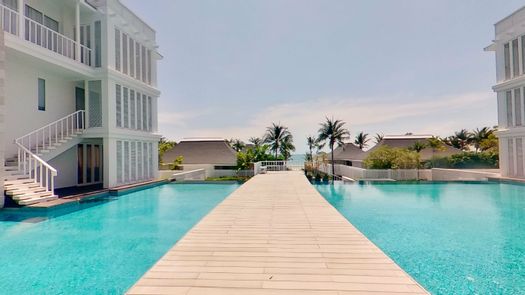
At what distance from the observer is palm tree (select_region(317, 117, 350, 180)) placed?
29.8 m

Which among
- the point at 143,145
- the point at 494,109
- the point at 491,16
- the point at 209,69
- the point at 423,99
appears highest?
the point at 491,16

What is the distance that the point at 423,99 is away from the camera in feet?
77.9

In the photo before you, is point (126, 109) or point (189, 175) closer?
point (126, 109)

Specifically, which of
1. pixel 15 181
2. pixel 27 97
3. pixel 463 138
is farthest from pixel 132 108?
pixel 463 138

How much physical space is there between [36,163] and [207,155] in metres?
17.5

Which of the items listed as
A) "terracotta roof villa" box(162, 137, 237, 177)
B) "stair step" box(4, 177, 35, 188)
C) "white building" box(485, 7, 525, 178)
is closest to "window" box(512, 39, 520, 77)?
"white building" box(485, 7, 525, 178)

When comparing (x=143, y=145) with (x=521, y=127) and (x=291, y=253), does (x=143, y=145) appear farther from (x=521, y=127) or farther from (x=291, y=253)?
(x=521, y=127)

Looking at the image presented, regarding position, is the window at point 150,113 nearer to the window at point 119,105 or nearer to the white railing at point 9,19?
the window at point 119,105

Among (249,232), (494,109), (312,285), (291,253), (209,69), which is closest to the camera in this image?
(312,285)

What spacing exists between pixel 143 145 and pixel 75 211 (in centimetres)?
699

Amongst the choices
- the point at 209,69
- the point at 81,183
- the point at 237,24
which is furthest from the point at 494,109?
the point at 81,183

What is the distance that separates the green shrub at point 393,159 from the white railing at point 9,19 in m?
20.8

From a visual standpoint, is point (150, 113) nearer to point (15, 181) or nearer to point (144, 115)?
point (144, 115)

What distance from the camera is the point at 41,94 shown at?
11.1 metres
